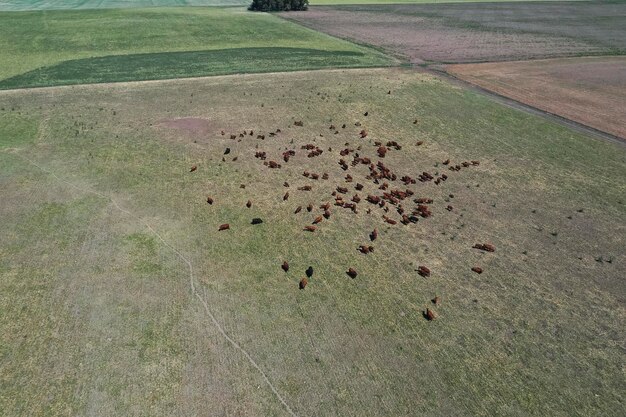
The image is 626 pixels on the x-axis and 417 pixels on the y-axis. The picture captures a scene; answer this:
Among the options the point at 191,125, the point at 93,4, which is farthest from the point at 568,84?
the point at 93,4

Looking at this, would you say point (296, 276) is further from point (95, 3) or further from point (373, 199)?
point (95, 3)

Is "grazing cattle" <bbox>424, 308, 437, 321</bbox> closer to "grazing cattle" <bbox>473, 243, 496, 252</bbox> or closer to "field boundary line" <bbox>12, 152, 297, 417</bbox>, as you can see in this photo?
"grazing cattle" <bbox>473, 243, 496, 252</bbox>

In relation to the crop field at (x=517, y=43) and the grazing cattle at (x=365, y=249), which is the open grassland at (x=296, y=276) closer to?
the grazing cattle at (x=365, y=249)

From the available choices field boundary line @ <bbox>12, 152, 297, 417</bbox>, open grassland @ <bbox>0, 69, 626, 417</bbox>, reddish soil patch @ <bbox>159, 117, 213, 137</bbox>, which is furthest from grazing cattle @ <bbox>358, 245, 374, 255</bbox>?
reddish soil patch @ <bbox>159, 117, 213, 137</bbox>

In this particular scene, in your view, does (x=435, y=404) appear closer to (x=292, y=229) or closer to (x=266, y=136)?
(x=292, y=229)

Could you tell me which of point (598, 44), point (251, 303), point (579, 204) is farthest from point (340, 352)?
point (598, 44)
